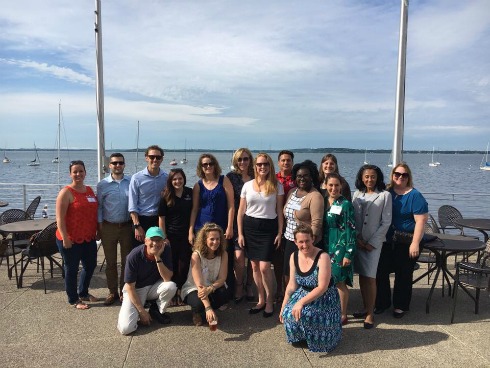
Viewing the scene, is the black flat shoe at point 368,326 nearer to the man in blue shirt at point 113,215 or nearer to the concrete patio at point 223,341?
the concrete patio at point 223,341

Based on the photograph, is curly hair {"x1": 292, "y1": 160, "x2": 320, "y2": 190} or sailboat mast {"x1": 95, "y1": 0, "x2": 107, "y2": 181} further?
sailboat mast {"x1": 95, "y1": 0, "x2": 107, "y2": 181}

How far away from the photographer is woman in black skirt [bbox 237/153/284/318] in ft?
12.9

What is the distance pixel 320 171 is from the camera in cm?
446

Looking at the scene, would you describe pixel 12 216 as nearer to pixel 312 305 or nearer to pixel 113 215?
pixel 113 215

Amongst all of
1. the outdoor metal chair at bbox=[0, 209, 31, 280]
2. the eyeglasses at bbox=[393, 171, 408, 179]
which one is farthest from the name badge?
the outdoor metal chair at bbox=[0, 209, 31, 280]

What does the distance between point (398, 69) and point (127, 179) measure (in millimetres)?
4398

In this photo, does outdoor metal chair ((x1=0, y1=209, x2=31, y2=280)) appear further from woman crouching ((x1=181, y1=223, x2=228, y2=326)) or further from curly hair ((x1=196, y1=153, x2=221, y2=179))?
curly hair ((x1=196, y1=153, x2=221, y2=179))

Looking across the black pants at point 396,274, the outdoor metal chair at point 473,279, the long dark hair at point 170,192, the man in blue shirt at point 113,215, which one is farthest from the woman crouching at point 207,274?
the outdoor metal chair at point 473,279

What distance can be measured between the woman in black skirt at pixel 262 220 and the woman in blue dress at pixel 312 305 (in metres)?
0.63

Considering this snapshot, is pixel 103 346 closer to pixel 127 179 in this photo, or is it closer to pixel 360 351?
pixel 127 179

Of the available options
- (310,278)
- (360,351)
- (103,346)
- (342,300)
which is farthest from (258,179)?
(103,346)

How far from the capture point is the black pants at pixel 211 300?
12.4ft

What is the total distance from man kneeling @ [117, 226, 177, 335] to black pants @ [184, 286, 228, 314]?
0.64ft

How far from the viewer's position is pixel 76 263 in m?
4.17
